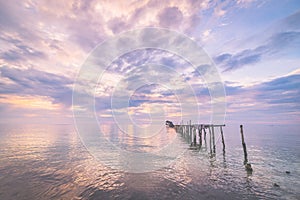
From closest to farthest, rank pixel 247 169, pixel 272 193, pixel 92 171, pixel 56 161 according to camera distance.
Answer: pixel 272 193
pixel 92 171
pixel 247 169
pixel 56 161

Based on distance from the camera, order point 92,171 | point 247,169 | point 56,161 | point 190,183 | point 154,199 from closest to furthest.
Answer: point 154,199, point 190,183, point 92,171, point 247,169, point 56,161

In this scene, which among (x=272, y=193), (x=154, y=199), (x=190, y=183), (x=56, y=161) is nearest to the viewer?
(x=154, y=199)

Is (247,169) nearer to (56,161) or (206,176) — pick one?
(206,176)

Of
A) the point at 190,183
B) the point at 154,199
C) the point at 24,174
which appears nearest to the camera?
the point at 154,199

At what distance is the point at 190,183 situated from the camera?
15922 millimetres

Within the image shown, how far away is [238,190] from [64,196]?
14.7m

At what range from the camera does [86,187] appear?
582 inches

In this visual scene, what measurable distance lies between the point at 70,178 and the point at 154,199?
9767 mm

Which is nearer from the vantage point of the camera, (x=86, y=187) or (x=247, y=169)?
(x=86, y=187)

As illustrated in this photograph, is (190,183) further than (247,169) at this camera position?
No

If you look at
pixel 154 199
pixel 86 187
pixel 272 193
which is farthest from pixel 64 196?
pixel 272 193

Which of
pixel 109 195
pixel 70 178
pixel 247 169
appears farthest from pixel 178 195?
pixel 247 169

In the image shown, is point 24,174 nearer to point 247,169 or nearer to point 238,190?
point 238,190

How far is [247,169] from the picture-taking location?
69.5 ft
